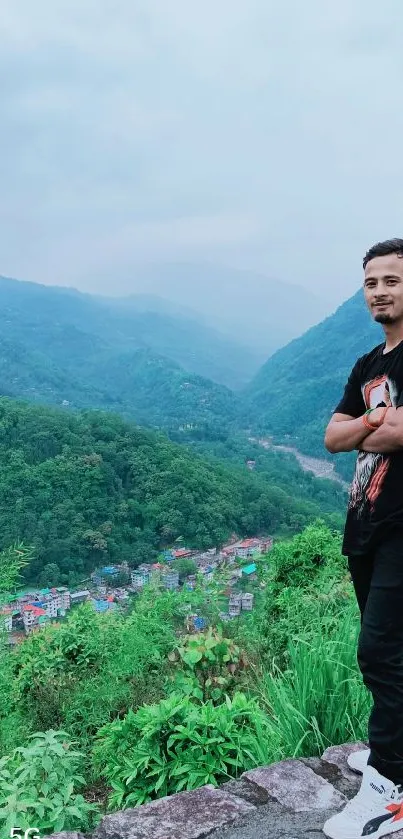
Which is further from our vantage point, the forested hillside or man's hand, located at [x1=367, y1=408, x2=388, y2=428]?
the forested hillside

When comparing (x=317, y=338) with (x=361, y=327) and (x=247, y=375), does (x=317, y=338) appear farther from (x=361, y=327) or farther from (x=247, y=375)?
(x=247, y=375)

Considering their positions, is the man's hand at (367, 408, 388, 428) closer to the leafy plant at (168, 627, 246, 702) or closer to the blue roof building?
the leafy plant at (168, 627, 246, 702)

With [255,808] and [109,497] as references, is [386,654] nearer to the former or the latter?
[255,808]

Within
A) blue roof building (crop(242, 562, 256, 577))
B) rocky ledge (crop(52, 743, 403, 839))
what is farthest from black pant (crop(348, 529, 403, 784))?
blue roof building (crop(242, 562, 256, 577))

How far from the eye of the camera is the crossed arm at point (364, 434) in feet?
4.02

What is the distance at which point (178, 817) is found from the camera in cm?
135


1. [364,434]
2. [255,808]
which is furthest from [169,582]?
[364,434]

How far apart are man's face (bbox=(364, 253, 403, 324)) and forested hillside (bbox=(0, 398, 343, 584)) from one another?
15.3 m

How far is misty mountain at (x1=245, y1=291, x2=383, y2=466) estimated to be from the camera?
171 ft

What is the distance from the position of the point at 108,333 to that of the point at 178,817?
5268 inches

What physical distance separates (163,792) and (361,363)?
3.95ft

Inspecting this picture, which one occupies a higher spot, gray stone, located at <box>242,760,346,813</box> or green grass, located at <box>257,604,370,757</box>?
green grass, located at <box>257,604,370,757</box>

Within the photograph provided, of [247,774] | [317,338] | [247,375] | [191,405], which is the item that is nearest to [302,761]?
[247,774]

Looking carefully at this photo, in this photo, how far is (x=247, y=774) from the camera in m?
1.49
